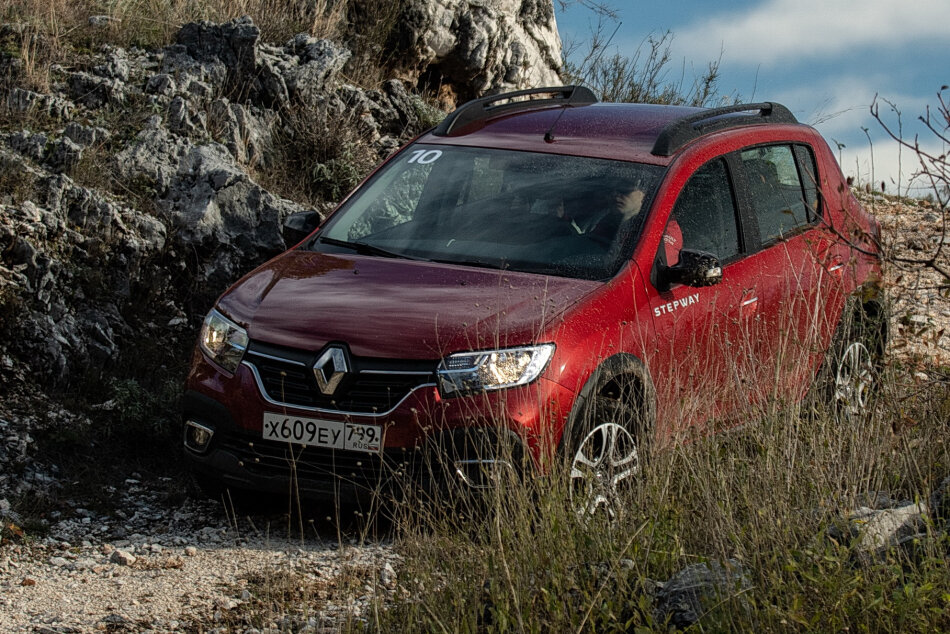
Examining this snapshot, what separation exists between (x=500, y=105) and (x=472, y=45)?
656 centimetres

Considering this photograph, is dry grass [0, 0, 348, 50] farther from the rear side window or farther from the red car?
the rear side window

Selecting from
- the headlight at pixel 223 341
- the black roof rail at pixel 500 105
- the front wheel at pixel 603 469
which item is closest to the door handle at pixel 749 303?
the front wheel at pixel 603 469

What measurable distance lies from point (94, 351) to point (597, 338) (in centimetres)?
403

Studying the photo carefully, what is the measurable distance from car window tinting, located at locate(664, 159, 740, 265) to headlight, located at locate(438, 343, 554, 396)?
4.30ft

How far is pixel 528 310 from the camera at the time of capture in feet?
17.0

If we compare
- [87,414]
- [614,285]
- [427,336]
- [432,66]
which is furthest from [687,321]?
[432,66]

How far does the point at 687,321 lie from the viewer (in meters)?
5.83

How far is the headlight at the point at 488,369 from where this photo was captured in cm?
493

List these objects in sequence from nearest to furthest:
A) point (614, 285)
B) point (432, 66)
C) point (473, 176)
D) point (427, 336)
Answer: point (427, 336), point (614, 285), point (473, 176), point (432, 66)

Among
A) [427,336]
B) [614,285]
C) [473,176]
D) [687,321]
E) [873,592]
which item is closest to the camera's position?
[873,592]

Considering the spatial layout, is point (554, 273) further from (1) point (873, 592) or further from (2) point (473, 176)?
(1) point (873, 592)

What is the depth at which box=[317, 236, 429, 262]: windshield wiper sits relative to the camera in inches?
236

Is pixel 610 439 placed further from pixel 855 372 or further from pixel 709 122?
pixel 709 122

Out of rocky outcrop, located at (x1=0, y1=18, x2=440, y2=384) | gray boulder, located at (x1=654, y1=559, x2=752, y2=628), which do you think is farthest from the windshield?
rocky outcrop, located at (x1=0, y1=18, x2=440, y2=384)
